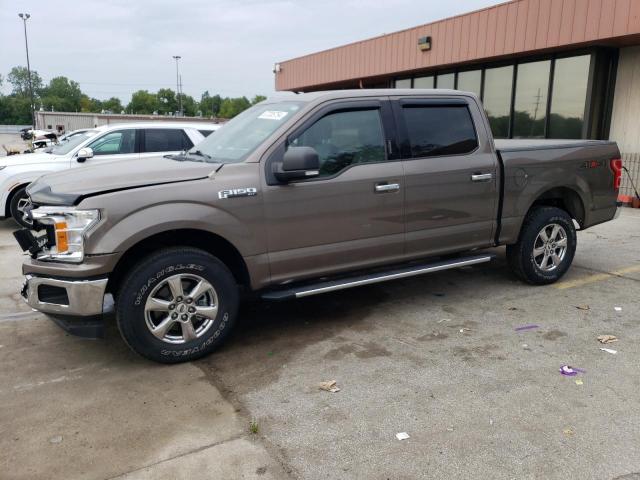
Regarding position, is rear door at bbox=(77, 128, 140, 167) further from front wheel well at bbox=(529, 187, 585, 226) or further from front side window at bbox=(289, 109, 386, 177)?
front wheel well at bbox=(529, 187, 585, 226)

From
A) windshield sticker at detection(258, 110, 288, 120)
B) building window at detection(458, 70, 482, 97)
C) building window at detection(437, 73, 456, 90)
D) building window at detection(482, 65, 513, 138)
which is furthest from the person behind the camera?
building window at detection(437, 73, 456, 90)

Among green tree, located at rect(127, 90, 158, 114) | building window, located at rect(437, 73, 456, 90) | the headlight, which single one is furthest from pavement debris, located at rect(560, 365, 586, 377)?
green tree, located at rect(127, 90, 158, 114)

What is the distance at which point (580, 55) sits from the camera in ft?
39.8

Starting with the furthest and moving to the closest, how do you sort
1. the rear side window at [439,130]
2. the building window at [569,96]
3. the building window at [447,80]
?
the building window at [447,80], the building window at [569,96], the rear side window at [439,130]

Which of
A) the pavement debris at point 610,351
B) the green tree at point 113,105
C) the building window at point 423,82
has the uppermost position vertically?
the green tree at point 113,105

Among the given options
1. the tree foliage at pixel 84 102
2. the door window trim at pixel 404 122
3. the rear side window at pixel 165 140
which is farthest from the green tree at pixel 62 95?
the door window trim at pixel 404 122

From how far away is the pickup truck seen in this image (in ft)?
12.1

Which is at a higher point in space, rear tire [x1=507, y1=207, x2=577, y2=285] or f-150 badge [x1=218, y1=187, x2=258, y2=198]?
f-150 badge [x1=218, y1=187, x2=258, y2=198]

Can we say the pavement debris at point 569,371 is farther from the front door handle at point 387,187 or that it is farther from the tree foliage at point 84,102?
the tree foliage at point 84,102

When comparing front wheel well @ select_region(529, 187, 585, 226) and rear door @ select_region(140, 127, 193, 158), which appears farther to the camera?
rear door @ select_region(140, 127, 193, 158)

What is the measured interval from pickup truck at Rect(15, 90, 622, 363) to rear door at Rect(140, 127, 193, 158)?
471 cm

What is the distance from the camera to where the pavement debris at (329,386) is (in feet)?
11.7

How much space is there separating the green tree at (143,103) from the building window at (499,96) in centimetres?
11927

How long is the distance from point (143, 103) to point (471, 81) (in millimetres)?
123317
